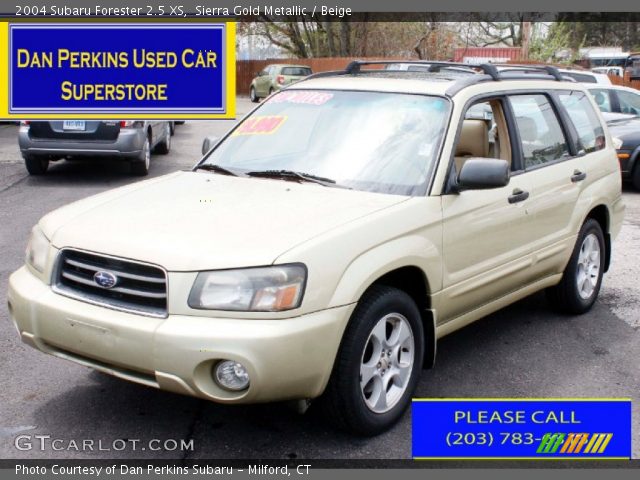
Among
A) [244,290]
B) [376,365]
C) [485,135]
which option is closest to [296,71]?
[485,135]

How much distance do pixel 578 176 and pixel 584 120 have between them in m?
0.63

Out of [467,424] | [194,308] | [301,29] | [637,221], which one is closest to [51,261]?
[194,308]

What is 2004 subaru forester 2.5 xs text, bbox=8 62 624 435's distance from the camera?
362 cm

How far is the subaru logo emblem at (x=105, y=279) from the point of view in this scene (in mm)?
3801

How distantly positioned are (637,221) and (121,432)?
305 inches

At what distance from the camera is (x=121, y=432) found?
414 cm

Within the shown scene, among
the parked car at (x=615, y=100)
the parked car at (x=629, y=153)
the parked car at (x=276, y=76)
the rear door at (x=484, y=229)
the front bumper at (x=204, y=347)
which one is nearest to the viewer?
the front bumper at (x=204, y=347)

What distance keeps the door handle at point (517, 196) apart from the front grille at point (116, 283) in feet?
7.62

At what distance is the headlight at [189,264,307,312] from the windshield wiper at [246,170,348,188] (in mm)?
1094

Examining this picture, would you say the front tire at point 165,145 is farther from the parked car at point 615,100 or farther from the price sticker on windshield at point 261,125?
the price sticker on windshield at point 261,125

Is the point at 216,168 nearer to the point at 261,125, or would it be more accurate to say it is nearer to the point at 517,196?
the point at 261,125

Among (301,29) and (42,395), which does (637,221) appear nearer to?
(42,395)

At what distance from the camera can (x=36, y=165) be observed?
12.7 meters

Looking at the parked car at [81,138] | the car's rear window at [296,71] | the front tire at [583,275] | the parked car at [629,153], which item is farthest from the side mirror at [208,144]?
the car's rear window at [296,71]
